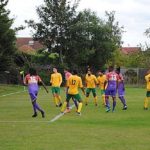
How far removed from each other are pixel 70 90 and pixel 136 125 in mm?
4883

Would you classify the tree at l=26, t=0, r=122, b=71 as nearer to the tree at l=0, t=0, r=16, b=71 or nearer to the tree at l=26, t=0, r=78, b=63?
the tree at l=26, t=0, r=78, b=63

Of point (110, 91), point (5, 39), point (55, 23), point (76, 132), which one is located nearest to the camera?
point (76, 132)

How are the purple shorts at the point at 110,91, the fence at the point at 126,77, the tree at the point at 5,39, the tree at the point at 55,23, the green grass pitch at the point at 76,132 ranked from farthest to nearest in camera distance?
the tree at the point at 55,23 → the fence at the point at 126,77 → the tree at the point at 5,39 → the purple shorts at the point at 110,91 → the green grass pitch at the point at 76,132

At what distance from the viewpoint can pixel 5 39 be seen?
151 feet

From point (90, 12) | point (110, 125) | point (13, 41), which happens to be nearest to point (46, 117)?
point (110, 125)

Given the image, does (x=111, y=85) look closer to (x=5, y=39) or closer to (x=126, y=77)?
(x=5, y=39)

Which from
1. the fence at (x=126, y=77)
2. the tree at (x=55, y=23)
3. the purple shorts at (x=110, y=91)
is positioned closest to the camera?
the purple shorts at (x=110, y=91)

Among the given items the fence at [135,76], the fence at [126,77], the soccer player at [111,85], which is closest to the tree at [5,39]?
the fence at [126,77]

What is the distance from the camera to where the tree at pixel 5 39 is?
4469cm

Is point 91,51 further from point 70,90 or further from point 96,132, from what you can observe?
point 96,132

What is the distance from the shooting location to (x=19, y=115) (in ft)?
70.0

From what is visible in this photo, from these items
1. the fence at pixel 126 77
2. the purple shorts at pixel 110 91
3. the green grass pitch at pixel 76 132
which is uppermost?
the fence at pixel 126 77

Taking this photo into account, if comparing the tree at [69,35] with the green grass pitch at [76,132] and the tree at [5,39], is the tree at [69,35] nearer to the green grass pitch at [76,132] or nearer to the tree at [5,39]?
the tree at [5,39]

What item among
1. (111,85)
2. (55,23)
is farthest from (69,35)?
(111,85)
